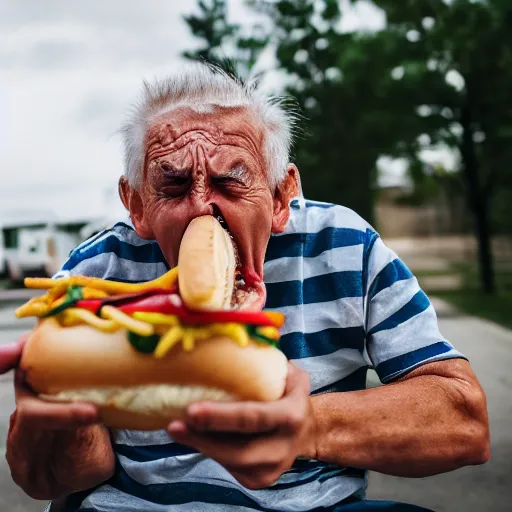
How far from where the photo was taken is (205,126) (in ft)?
5.63

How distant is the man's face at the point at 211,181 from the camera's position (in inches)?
63.0

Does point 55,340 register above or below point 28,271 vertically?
above

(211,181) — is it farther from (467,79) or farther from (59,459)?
(467,79)

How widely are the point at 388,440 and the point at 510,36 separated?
12627 millimetres

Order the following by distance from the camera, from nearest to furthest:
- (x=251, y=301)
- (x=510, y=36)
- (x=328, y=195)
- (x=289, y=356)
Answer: (x=251, y=301) < (x=289, y=356) < (x=510, y=36) < (x=328, y=195)

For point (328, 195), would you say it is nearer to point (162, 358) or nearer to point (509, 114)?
point (509, 114)

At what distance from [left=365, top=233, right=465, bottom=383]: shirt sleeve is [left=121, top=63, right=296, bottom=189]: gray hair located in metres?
0.43

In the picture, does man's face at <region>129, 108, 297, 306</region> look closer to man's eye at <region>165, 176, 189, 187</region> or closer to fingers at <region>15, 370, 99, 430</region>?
man's eye at <region>165, 176, 189, 187</region>

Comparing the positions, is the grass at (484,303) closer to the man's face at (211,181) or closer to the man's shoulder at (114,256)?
the man's shoulder at (114,256)

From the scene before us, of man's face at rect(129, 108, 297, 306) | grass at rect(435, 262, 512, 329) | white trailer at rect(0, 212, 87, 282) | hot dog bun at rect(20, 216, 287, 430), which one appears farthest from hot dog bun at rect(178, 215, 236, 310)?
white trailer at rect(0, 212, 87, 282)

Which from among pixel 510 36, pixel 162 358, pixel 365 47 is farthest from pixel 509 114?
pixel 162 358

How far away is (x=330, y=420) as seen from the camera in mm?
1496

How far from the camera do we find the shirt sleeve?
1.76 metres

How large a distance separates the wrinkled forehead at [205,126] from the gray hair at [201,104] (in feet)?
0.05
